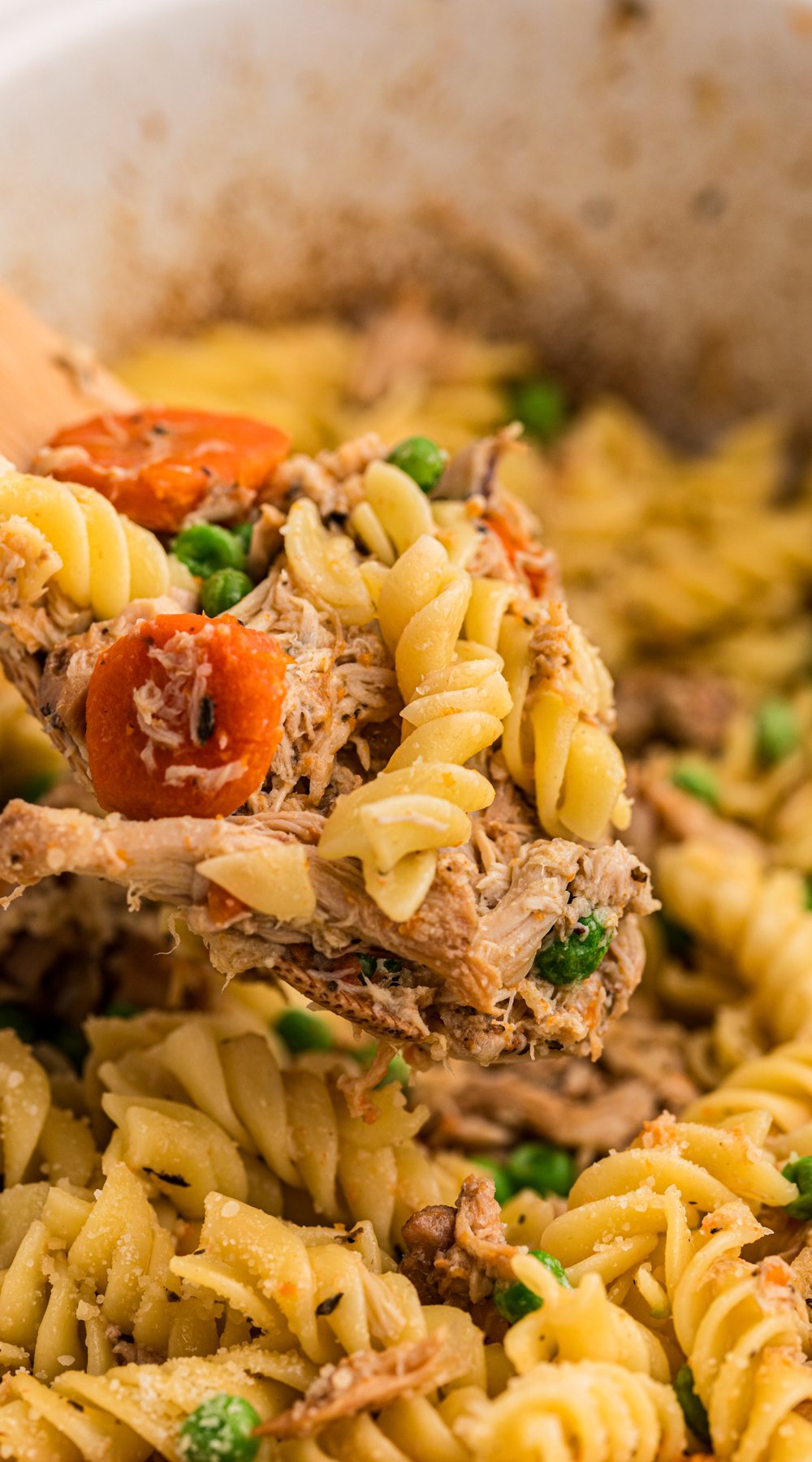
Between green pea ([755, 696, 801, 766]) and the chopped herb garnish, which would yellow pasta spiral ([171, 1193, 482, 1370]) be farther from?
green pea ([755, 696, 801, 766])

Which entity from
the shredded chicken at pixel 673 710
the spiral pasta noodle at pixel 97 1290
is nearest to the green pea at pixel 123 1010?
the spiral pasta noodle at pixel 97 1290

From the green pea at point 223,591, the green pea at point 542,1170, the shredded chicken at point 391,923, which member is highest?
the green pea at point 223,591

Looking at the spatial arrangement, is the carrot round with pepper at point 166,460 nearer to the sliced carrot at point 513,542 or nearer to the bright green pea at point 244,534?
the bright green pea at point 244,534

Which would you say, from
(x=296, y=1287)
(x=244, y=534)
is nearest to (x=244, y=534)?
(x=244, y=534)

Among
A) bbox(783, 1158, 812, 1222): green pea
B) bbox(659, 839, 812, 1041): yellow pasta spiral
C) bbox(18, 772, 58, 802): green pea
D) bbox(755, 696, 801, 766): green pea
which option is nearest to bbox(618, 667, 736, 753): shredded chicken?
bbox(755, 696, 801, 766): green pea

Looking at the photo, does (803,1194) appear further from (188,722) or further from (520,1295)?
(188,722)

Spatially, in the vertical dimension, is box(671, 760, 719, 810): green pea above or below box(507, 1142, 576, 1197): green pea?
above

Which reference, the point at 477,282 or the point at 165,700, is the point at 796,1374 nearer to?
the point at 165,700
